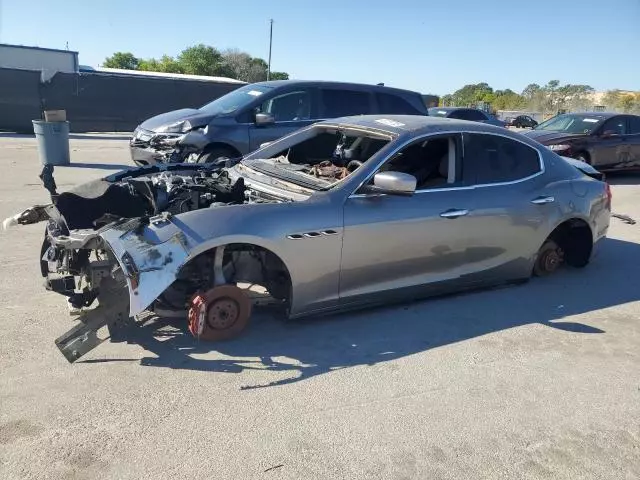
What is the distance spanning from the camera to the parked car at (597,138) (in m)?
11.6

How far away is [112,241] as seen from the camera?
11.3 feet

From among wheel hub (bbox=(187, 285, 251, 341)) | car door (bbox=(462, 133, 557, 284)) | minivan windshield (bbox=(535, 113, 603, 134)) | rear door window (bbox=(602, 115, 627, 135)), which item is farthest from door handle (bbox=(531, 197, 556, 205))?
rear door window (bbox=(602, 115, 627, 135))

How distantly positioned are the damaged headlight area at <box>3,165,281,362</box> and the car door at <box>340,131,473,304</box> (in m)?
0.80

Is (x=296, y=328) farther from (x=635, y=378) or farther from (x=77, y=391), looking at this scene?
(x=635, y=378)

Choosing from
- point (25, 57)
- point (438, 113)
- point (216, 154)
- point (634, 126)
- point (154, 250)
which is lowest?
point (154, 250)

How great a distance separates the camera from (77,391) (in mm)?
3148

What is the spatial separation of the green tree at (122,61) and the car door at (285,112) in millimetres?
75067

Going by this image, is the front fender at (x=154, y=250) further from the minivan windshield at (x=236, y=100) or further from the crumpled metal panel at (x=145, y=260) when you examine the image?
the minivan windshield at (x=236, y=100)

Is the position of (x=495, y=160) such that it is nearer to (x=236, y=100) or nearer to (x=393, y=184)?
(x=393, y=184)

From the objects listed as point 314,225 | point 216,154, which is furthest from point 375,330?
point 216,154

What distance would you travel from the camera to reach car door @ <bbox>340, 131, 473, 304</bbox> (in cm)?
406

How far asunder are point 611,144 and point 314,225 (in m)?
10.7

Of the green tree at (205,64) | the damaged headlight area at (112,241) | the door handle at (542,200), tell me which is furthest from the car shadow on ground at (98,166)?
the green tree at (205,64)

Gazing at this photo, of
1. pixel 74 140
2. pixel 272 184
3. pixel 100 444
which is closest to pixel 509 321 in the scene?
pixel 272 184
